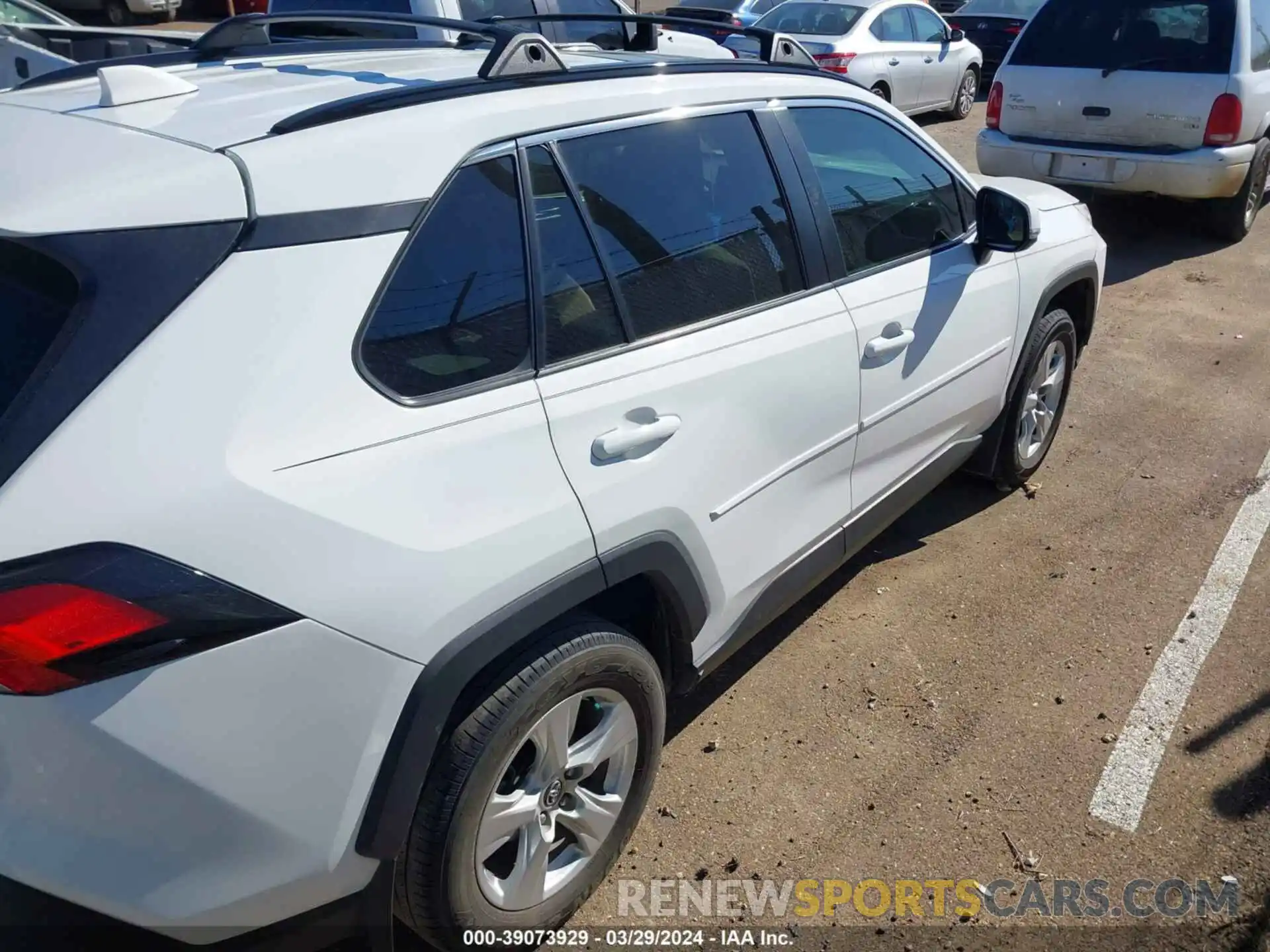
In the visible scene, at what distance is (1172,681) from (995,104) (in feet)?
19.9

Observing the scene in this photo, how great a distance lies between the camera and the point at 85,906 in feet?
5.32

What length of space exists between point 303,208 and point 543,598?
33.1 inches

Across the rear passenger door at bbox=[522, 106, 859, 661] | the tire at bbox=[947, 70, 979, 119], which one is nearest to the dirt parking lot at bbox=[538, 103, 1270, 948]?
the rear passenger door at bbox=[522, 106, 859, 661]

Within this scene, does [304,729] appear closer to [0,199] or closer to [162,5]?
[0,199]

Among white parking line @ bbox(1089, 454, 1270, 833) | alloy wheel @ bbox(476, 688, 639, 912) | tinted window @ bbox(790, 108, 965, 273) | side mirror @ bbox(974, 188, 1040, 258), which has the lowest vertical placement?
white parking line @ bbox(1089, 454, 1270, 833)

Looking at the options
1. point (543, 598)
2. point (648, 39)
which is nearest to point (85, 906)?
point (543, 598)

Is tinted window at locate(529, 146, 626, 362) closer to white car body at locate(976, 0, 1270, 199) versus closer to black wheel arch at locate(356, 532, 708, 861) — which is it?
black wheel arch at locate(356, 532, 708, 861)

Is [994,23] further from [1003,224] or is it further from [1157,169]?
[1003,224]

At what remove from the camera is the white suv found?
158cm

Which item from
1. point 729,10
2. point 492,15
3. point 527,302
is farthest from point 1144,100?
point 729,10

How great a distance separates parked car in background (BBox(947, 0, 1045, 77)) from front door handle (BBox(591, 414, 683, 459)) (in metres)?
14.9

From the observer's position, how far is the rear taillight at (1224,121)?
722cm

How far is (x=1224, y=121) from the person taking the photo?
23.9 feet

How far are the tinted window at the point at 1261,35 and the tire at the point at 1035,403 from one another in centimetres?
442
